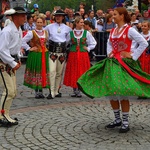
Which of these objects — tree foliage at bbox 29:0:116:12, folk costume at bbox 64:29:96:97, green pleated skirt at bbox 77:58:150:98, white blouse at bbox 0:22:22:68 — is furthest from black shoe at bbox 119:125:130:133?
tree foliage at bbox 29:0:116:12

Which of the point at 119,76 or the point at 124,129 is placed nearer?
the point at 119,76

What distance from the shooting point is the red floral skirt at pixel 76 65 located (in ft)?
Result: 30.8

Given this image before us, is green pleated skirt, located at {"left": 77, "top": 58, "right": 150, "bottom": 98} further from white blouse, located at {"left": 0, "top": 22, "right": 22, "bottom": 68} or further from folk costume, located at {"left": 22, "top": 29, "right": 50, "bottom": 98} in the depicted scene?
folk costume, located at {"left": 22, "top": 29, "right": 50, "bottom": 98}

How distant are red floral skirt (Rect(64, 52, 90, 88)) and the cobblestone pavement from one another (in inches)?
21.6

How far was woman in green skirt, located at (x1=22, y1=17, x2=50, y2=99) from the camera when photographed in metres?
9.07

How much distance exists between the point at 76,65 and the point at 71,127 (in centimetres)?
Result: 303

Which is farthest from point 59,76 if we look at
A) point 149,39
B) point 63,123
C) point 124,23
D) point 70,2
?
point 70,2

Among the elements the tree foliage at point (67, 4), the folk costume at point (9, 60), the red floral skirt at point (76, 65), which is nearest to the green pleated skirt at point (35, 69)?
the red floral skirt at point (76, 65)

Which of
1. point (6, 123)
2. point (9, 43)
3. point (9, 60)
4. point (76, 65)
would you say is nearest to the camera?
point (9, 60)

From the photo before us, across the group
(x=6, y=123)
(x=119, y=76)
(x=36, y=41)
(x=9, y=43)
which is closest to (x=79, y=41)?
(x=36, y=41)

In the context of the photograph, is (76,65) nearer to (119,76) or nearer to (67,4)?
(119,76)

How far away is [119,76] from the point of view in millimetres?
6043

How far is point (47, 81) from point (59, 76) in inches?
15.1

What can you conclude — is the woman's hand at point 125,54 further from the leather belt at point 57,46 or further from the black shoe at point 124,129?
the leather belt at point 57,46
